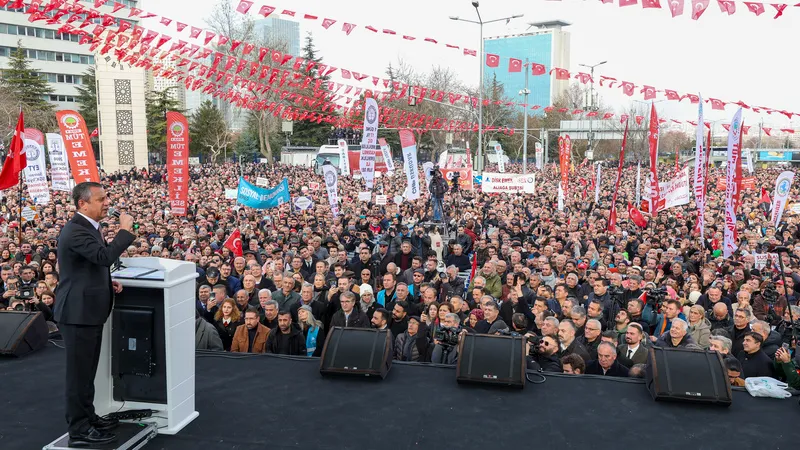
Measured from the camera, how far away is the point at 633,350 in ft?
21.6

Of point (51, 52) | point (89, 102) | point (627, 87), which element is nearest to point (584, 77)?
point (627, 87)

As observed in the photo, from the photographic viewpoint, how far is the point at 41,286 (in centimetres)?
905

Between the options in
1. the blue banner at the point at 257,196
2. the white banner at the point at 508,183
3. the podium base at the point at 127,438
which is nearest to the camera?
the podium base at the point at 127,438

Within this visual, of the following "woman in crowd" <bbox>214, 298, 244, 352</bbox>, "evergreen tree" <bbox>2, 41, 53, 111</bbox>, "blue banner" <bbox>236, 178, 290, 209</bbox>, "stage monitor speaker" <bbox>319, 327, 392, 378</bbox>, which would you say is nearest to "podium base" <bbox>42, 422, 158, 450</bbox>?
"stage monitor speaker" <bbox>319, 327, 392, 378</bbox>

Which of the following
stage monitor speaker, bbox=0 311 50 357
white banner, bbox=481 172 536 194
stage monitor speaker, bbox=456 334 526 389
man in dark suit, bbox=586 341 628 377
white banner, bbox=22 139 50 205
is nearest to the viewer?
stage monitor speaker, bbox=456 334 526 389

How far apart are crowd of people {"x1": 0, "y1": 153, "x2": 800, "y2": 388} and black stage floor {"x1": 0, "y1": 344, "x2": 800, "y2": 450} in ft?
2.79

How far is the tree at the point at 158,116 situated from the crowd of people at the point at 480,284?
34.1 m

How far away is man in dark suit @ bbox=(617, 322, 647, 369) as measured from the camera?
6504mm

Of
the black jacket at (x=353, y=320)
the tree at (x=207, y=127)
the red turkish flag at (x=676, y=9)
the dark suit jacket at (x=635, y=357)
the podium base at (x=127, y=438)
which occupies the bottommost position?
the dark suit jacket at (x=635, y=357)

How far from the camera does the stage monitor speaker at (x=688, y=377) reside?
4.83m

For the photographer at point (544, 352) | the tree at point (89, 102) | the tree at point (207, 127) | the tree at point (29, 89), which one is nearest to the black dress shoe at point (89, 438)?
the photographer at point (544, 352)

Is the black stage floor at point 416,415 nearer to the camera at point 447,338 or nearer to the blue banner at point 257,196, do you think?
the camera at point 447,338

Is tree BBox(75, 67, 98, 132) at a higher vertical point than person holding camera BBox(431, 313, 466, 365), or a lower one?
higher

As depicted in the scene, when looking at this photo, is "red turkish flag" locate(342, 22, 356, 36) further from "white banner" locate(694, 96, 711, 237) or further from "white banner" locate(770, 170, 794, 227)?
"white banner" locate(770, 170, 794, 227)
